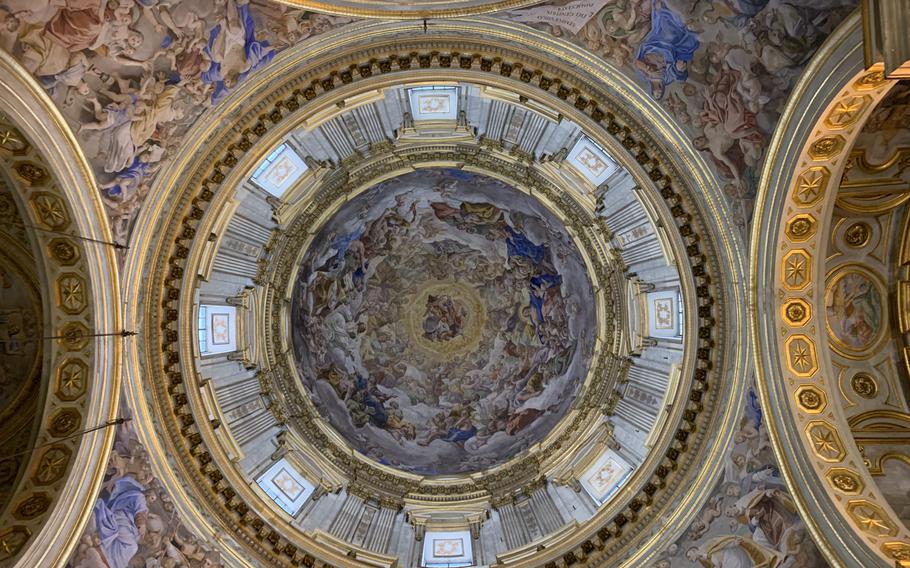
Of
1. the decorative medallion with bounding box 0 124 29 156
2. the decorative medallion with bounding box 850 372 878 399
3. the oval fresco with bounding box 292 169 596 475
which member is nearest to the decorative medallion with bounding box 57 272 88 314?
the decorative medallion with bounding box 0 124 29 156

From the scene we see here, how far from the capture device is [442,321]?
25.0 m

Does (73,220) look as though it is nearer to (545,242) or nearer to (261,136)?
(261,136)

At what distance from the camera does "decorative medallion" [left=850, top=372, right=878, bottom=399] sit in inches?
556

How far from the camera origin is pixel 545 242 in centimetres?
2219

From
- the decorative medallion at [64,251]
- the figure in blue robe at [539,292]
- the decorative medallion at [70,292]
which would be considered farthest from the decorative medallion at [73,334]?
the figure in blue robe at [539,292]

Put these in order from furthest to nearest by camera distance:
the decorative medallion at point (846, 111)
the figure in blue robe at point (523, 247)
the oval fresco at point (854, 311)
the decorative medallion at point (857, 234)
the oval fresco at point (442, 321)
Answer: the figure in blue robe at point (523, 247) < the oval fresco at point (442, 321) < the oval fresco at point (854, 311) < the decorative medallion at point (857, 234) < the decorative medallion at point (846, 111)

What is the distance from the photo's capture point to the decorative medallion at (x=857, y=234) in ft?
45.3

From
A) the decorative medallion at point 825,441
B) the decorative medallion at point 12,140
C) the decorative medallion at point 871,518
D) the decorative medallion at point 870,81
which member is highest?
the decorative medallion at point 12,140

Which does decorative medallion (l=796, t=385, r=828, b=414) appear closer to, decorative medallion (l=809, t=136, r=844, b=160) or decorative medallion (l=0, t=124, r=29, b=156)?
decorative medallion (l=809, t=136, r=844, b=160)

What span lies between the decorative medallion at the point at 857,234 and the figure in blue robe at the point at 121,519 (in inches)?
684

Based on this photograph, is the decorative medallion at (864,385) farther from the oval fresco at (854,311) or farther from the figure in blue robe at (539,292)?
the figure in blue robe at (539,292)

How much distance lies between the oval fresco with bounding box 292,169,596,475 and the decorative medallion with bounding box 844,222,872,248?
8464mm

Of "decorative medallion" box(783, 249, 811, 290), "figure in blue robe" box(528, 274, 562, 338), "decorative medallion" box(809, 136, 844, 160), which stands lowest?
"decorative medallion" box(783, 249, 811, 290)

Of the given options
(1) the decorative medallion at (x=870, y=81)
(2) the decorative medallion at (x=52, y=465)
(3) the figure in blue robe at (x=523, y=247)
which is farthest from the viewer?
(3) the figure in blue robe at (x=523, y=247)
